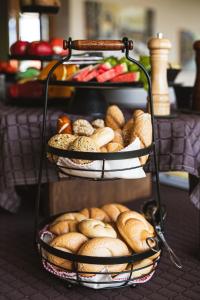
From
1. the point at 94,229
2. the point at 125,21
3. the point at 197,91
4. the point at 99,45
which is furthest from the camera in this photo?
the point at 125,21

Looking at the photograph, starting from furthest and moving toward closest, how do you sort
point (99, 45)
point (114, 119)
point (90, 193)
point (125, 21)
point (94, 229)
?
point (125, 21), point (90, 193), point (114, 119), point (94, 229), point (99, 45)

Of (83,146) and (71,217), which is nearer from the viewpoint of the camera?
(83,146)

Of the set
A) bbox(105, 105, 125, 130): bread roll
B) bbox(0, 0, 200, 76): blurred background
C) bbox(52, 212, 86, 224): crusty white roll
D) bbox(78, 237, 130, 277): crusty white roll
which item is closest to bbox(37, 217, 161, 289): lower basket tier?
bbox(78, 237, 130, 277): crusty white roll

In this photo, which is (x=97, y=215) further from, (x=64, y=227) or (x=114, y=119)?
(x=114, y=119)

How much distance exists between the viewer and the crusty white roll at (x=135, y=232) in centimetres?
106

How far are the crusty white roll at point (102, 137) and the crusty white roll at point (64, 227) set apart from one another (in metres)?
0.24

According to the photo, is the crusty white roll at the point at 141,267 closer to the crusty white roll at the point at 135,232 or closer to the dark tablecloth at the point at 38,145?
the crusty white roll at the point at 135,232

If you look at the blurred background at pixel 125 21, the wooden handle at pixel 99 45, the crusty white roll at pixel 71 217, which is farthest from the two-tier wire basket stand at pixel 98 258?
the blurred background at pixel 125 21

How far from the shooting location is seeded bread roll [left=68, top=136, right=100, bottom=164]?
3.21ft

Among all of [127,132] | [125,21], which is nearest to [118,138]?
[127,132]

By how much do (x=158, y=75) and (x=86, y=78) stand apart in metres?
0.20

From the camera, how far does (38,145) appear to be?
1288mm

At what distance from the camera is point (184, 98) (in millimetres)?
1451

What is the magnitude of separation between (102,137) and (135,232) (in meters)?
0.24
